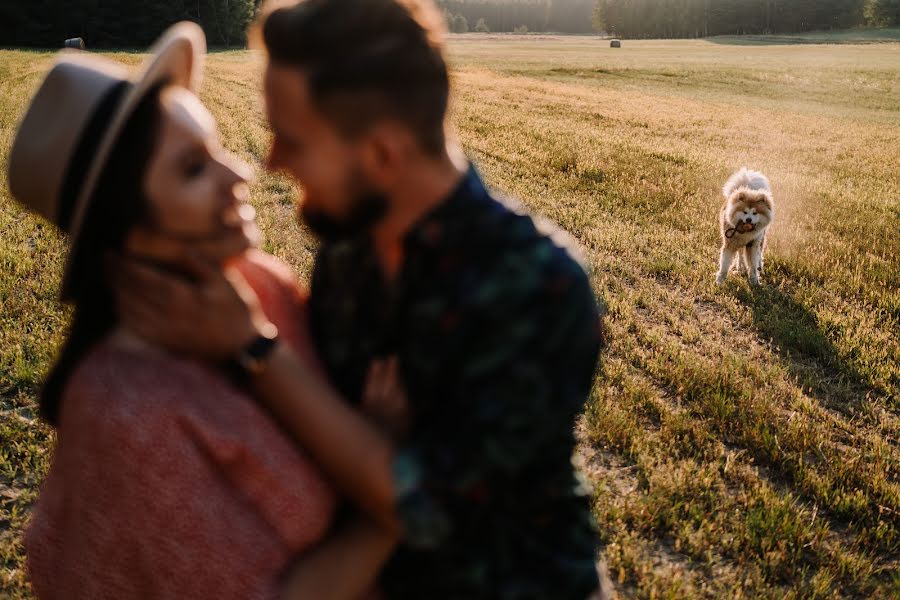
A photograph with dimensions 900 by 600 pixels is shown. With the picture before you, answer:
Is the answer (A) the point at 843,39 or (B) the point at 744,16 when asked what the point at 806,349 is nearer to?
(A) the point at 843,39

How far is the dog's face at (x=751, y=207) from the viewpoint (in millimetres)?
7234

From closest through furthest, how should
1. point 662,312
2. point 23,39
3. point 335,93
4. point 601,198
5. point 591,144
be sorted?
1. point 335,93
2. point 662,312
3. point 601,198
4. point 591,144
5. point 23,39

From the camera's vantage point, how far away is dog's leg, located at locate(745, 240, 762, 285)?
7290mm

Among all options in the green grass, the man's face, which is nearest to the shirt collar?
the man's face

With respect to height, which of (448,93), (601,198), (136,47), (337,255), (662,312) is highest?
(136,47)

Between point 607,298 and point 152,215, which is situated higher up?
point 152,215

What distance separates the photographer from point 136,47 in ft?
209

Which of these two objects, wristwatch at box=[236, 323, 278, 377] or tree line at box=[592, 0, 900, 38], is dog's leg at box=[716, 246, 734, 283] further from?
tree line at box=[592, 0, 900, 38]

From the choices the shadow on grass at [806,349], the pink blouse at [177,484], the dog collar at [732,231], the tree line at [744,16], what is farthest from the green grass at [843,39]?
the pink blouse at [177,484]

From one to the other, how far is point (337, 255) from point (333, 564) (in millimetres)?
725

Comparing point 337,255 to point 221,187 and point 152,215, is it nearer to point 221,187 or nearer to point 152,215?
point 221,187

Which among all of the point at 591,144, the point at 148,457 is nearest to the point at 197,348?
the point at 148,457

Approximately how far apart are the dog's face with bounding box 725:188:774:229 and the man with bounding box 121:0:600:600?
6527 mm

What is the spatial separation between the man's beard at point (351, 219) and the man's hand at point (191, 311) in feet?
0.74
